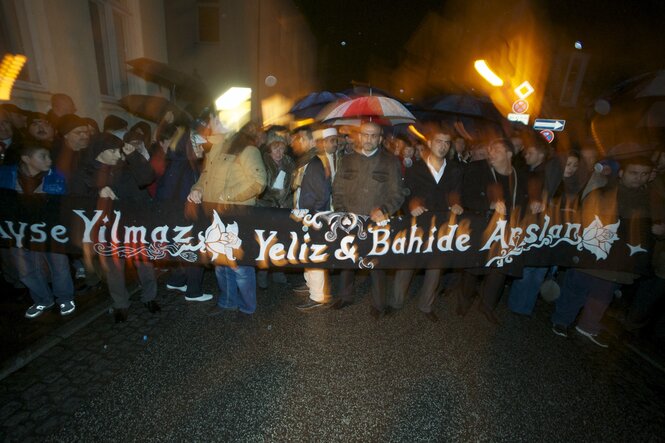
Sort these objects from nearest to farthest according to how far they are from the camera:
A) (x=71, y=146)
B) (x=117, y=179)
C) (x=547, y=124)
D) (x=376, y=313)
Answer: (x=117, y=179)
(x=71, y=146)
(x=376, y=313)
(x=547, y=124)

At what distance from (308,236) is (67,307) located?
2.89m

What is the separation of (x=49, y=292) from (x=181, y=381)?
226 centimetres

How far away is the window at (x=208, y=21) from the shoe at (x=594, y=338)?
1542 cm

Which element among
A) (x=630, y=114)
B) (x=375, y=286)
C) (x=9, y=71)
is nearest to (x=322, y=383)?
(x=375, y=286)

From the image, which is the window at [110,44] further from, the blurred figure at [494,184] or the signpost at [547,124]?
the signpost at [547,124]

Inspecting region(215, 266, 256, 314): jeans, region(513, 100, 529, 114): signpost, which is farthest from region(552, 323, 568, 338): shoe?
region(513, 100, 529, 114): signpost

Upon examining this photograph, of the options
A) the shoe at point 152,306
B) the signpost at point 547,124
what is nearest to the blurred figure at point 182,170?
the shoe at point 152,306

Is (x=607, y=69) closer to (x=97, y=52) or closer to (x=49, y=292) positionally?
(x=97, y=52)

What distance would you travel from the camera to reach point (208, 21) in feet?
46.4

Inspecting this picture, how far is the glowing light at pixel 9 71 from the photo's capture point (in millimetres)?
5793

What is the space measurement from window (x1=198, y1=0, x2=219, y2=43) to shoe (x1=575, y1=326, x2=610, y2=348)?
15.4 m

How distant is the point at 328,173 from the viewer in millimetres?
4242

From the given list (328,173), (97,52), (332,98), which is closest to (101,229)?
(328,173)

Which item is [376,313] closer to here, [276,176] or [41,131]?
[276,176]
